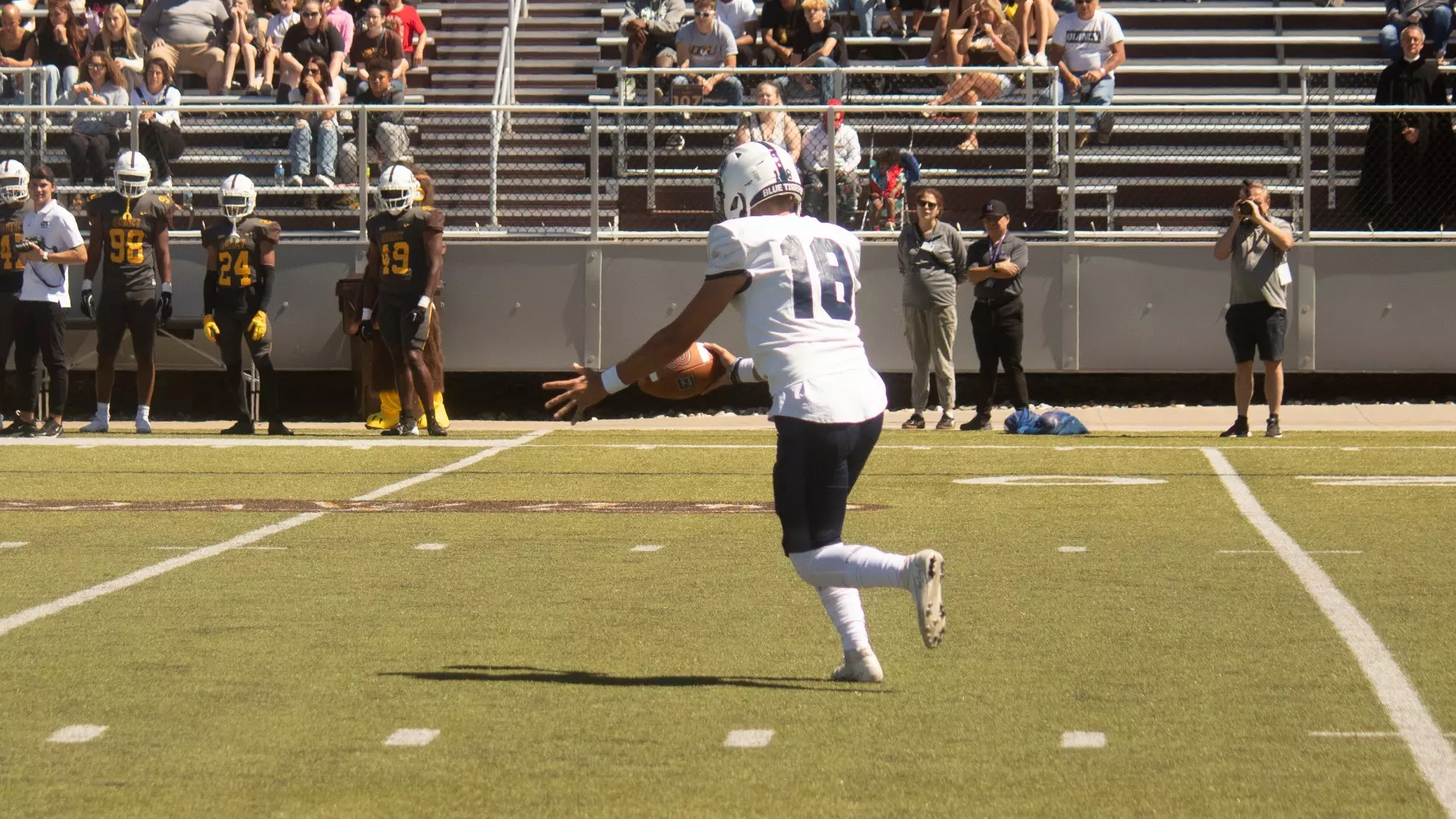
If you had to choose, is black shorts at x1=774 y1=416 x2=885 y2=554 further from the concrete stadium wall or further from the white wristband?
the concrete stadium wall

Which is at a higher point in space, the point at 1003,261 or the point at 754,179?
the point at 754,179

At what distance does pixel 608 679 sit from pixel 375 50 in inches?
647

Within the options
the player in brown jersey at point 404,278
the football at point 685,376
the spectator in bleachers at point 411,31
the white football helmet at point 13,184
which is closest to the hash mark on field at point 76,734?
the football at point 685,376

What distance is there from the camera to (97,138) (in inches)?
747

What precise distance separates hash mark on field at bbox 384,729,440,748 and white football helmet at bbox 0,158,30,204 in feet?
39.2

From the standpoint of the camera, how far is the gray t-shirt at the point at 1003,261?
53.4ft

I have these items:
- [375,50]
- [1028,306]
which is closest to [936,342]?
[1028,306]

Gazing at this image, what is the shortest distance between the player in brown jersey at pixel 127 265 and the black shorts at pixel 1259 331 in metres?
8.12

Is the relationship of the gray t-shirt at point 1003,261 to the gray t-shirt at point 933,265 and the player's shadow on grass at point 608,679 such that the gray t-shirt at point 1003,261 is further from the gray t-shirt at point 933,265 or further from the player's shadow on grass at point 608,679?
the player's shadow on grass at point 608,679

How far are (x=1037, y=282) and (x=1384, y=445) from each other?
4.43 m

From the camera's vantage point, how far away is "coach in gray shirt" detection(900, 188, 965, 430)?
16.4 metres

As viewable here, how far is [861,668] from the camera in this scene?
599 cm

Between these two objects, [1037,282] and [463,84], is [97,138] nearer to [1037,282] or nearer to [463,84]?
[463,84]

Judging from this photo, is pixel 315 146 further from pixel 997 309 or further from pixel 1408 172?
pixel 1408 172
